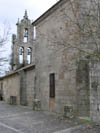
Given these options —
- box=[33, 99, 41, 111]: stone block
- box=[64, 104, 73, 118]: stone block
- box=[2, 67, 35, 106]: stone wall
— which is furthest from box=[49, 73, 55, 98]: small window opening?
box=[2, 67, 35, 106]: stone wall

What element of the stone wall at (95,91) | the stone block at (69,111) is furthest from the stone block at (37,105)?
the stone wall at (95,91)

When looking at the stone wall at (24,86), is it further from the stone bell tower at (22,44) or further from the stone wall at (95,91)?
the stone bell tower at (22,44)

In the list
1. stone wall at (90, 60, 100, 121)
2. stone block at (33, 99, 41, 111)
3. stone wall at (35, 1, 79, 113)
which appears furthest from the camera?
stone block at (33, 99, 41, 111)

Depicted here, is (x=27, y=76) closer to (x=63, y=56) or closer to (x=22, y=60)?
(x=63, y=56)

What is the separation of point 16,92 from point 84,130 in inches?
470

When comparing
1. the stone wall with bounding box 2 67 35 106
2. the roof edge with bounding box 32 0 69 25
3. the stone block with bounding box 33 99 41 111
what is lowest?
the stone block with bounding box 33 99 41 111

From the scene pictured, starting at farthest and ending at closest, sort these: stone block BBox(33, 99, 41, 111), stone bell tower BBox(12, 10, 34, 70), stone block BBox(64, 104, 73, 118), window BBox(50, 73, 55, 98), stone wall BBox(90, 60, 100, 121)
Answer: stone bell tower BBox(12, 10, 34, 70), stone block BBox(33, 99, 41, 111), window BBox(50, 73, 55, 98), stone block BBox(64, 104, 73, 118), stone wall BBox(90, 60, 100, 121)

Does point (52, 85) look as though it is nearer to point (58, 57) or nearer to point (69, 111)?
point (58, 57)

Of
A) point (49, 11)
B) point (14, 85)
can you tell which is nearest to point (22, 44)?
point (14, 85)

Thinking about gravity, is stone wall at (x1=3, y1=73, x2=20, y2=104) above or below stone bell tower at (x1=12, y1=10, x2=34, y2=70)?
below

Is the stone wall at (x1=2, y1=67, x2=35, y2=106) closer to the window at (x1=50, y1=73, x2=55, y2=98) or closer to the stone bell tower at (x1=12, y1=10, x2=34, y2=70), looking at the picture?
the window at (x1=50, y1=73, x2=55, y2=98)

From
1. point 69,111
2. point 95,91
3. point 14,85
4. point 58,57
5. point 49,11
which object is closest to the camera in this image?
point 95,91

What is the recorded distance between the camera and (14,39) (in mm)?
34906

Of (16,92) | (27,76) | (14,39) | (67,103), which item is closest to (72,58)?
(67,103)
